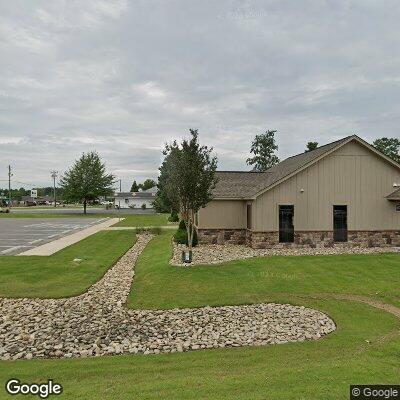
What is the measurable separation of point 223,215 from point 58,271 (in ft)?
35.7

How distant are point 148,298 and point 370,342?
7.03m

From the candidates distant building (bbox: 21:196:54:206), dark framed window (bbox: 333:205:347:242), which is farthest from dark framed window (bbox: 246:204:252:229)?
distant building (bbox: 21:196:54:206)

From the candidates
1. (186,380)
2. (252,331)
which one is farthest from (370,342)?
(186,380)

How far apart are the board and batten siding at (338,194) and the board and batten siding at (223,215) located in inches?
80.1

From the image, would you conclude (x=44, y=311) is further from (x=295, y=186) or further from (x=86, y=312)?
(x=295, y=186)

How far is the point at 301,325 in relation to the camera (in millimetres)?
9969

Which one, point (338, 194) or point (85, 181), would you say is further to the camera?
point (85, 181)

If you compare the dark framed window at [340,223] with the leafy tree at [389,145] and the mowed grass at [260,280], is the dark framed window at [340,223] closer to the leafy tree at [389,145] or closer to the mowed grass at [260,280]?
the mowed grass at [260,280]

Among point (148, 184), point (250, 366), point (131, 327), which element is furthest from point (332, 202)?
point (148, 184)

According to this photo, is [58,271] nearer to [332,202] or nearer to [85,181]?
[332,202]

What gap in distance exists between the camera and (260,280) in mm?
14734

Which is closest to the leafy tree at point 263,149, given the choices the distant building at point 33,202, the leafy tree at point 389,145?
the leafy tree at point 389,145
